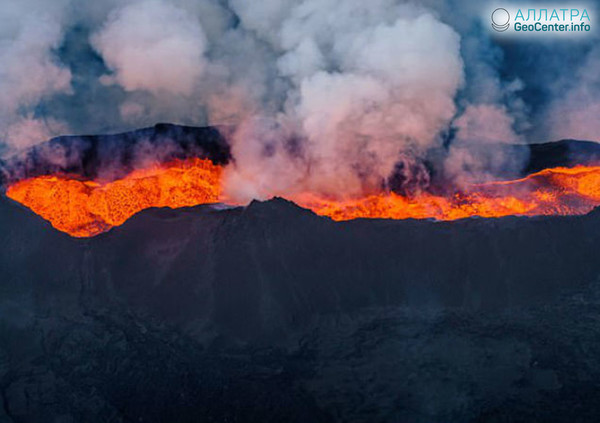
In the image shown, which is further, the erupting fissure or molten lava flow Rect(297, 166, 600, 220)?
molten lava flow Rect(297, 166, 600, 220)

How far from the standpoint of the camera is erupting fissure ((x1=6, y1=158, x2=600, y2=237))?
19000mm

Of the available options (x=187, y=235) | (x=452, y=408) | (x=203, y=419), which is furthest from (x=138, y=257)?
(x=452, y=408)

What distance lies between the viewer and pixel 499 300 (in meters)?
14.6

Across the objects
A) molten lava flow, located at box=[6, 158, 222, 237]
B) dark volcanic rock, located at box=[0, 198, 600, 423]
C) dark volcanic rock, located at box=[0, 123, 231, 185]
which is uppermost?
dark volcanic rock, located at box=[0, 123, 231, 185]

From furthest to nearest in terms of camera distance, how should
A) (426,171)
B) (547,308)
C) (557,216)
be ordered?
(426,171), (557,216), (547,308)

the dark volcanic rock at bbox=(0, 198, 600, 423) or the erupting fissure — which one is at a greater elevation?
the erupting fissure

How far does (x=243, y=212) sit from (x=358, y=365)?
573 cm

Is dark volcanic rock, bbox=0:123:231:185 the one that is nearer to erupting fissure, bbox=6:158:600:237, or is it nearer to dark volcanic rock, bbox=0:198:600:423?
erupting fissure, bbox=6:158:600:237

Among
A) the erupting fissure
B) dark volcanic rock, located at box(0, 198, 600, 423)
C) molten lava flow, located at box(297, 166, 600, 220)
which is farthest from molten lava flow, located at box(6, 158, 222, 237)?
molten lava flow, located at box(297, 166, 600, 220)

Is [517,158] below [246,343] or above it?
above

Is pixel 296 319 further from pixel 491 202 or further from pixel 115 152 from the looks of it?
pixel 115 152

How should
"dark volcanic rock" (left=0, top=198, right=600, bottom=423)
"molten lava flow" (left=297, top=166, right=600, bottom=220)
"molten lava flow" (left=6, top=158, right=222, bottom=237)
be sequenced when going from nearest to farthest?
"dark volcanic rock" (left=0, top=198, right=600, bottom=423)
"molten lava flow" (left=6, top=158, right=222, bottom=237)
"molten lava flow" (left=297, top=166, right=600, bottom=220)

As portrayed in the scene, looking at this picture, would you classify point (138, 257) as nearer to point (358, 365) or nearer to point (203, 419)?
point (203, 419)

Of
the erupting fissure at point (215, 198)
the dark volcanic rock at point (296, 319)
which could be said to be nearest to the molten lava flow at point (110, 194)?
the erupting fissure at point (215, 198)
